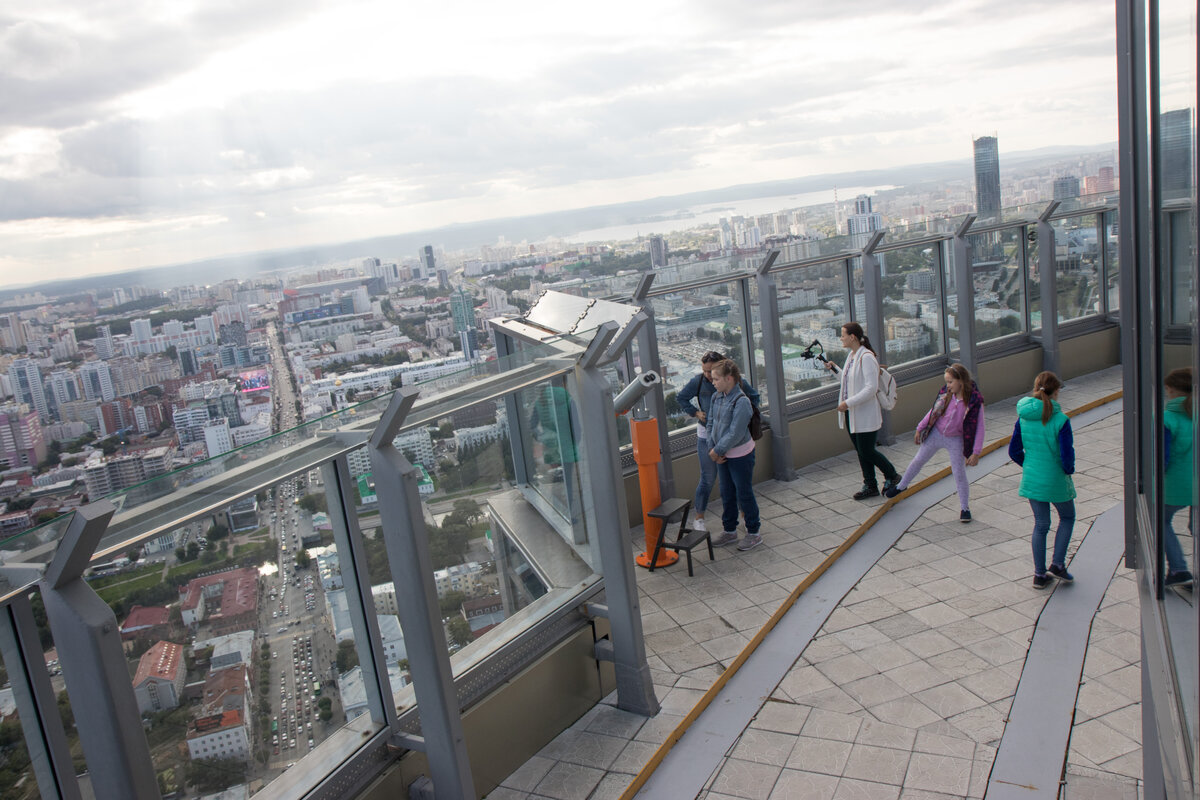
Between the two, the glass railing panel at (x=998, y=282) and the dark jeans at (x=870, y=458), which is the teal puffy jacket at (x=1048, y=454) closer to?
the dark jeans at (x=870, y=458)

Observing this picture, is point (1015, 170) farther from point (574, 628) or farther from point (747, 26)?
point (574, 628)

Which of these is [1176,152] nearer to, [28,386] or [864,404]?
[864,404]

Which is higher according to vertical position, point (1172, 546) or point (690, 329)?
point (1172, 546)

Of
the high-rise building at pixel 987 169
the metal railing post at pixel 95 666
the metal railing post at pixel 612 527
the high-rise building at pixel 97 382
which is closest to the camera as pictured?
the metal railing post at pixel 95 666

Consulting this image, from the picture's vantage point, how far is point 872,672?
5758 mm

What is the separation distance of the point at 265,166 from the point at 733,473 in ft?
89.3

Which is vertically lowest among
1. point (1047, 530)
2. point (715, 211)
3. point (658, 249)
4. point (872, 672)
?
point (872, 672)

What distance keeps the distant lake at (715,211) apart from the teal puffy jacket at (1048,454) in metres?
25.0

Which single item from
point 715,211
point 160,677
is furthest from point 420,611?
point 715,211

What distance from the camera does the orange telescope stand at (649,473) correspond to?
7223mm

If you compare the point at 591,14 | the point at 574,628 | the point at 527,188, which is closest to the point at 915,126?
the point at 591,14

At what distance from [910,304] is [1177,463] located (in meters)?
10.1

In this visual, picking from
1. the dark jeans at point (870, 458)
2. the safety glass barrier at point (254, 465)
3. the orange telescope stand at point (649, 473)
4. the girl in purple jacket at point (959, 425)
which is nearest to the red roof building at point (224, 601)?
the safety glass barrier at point (254, 465)

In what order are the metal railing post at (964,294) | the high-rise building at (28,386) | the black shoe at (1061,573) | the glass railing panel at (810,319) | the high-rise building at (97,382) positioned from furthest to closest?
1. the high-rise building at (97,382)
2. the high-rise building at (28,386)
3. the metal railing post at (964,294)
4. the glass railing panel at (810,319)
5. the black shoe at (1061,573)
